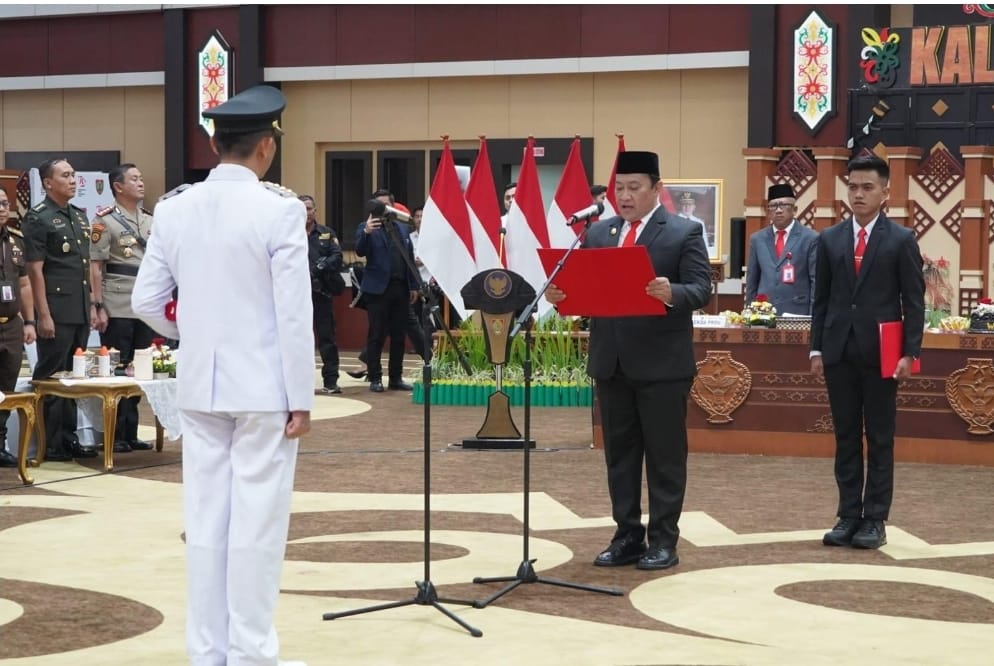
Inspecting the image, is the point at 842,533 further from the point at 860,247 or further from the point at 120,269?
the point at 120,269

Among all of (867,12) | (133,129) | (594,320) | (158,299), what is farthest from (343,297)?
(158,299)

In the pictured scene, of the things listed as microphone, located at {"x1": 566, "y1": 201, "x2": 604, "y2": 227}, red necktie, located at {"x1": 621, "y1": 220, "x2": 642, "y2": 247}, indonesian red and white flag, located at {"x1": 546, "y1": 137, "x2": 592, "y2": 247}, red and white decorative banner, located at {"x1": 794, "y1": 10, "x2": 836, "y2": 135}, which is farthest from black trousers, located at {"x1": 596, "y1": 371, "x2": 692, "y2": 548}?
red and white decorative banner, located at {"x1": 794, "y1": 10, "x2": 836, "y2": 135}

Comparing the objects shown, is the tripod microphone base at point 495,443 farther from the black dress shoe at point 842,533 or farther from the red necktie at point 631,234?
the red necktie at point 631,234

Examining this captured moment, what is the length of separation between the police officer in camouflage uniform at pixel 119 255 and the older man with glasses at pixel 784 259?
4109 mm

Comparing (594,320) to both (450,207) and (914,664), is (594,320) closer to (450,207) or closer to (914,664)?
(914,664)

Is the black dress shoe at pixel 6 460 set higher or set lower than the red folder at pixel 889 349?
lower

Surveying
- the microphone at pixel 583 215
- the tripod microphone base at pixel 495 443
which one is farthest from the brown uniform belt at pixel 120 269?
the microphone at pixel 583 215

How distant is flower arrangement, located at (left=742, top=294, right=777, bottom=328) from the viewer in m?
9.86

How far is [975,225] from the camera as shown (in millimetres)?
14586

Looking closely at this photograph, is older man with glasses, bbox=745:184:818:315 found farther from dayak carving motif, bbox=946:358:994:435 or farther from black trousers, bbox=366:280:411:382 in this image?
black trousers, bbox=366:280:411:382

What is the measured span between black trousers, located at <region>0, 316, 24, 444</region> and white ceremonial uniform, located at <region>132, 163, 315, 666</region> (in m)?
4.85

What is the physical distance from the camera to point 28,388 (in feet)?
30.9

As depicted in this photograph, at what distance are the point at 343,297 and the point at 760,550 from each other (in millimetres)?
13117

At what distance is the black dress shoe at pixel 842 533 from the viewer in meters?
6.93
